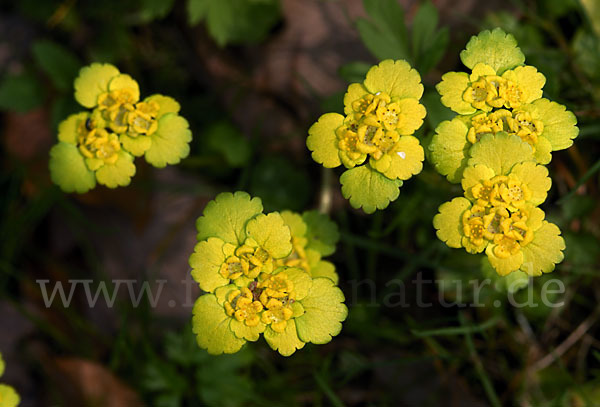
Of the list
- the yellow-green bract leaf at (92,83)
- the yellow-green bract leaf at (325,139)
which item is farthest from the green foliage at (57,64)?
the yellow-green bract leaf at (325,139)

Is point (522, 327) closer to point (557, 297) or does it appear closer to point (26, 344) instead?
point (557, 297)

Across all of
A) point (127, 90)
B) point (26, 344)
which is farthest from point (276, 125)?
point (26, 344)

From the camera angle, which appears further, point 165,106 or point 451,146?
point 165,106

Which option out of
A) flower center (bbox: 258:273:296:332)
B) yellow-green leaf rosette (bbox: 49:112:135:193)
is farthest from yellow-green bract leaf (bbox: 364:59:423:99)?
yellow-green leaf rosette (bbox: 49:112:135:193)

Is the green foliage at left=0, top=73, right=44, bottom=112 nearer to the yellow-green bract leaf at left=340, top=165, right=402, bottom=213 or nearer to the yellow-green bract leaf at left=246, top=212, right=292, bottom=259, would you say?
the yellow-green bract leaf at left=246, top=212, right=292, bottom=259

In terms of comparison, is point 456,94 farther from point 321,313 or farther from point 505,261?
point 321,313

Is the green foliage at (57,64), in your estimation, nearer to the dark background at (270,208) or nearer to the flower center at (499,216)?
the dark background at (270,208)

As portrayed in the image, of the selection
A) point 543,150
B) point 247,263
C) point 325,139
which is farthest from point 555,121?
point 247,263
